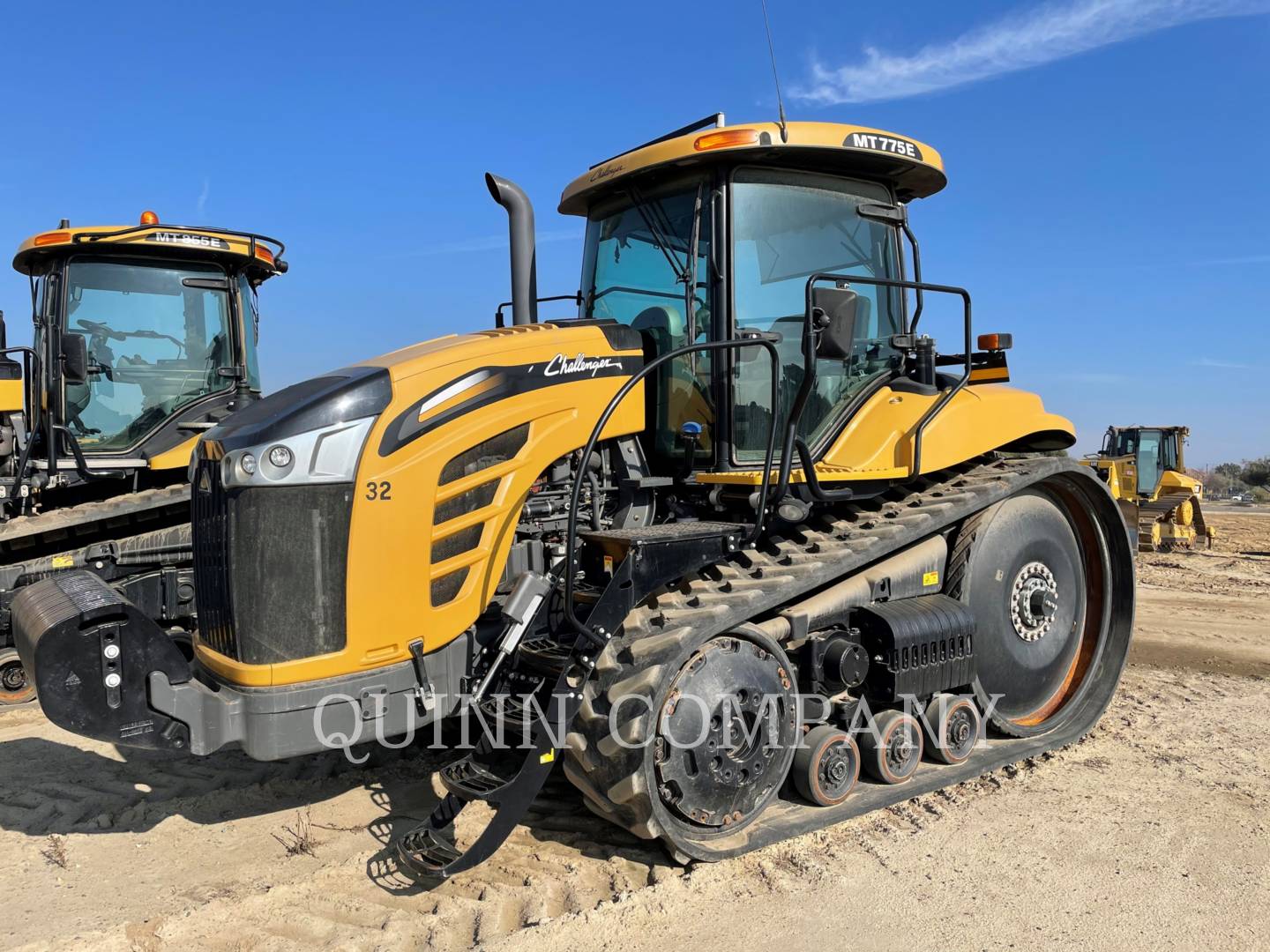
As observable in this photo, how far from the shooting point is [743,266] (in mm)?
4484

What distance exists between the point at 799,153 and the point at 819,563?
187 centimetres

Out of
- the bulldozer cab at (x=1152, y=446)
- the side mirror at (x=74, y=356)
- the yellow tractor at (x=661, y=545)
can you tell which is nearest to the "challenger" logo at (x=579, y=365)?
the yellow tractor at (x=661, y=545)

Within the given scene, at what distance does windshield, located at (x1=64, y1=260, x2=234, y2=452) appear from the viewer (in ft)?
25.4

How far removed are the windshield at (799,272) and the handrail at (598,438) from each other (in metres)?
0.11

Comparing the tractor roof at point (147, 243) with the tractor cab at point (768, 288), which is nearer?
the tractor cab at point (768, 288)

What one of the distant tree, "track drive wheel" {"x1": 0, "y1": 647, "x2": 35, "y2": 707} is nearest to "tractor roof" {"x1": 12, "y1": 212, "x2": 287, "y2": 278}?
"track drive wheel" {"x1": 0, "y1": 647, "x2": 35, "y2": 707}

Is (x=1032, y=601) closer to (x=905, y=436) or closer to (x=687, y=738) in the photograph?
(x=905, y=436)

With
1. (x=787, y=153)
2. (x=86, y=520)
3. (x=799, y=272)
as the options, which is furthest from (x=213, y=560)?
(x=86, y=520)

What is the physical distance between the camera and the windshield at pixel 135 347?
7.75 metres

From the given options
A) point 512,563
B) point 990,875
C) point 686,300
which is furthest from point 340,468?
point 990,875

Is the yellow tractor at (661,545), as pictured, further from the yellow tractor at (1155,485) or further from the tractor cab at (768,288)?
the yellow tractor at (1155,485)

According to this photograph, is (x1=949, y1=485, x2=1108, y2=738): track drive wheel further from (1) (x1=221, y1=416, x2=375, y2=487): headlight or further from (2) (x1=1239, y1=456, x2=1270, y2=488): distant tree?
(2) (x1=1239, y1=456, x2=1270, y2=488): distant tree

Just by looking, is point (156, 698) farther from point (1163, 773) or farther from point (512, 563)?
point (1163, 773)

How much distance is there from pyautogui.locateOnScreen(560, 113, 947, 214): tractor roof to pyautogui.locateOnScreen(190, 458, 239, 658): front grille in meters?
2.33
